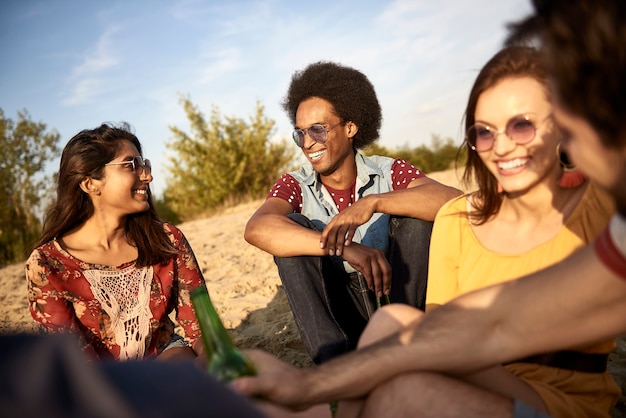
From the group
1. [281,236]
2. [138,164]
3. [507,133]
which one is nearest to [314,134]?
[281,236]

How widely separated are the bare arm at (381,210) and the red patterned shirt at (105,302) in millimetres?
1083

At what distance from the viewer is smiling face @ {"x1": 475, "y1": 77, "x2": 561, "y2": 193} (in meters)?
2.25

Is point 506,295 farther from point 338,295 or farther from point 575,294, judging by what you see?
point 338,295

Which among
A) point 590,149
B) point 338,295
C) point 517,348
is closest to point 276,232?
point 338,295

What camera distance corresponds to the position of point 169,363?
39.5 inches

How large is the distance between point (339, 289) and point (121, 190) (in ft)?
5.07

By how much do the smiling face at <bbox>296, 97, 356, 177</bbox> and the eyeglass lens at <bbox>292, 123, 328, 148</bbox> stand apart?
0.03 metres

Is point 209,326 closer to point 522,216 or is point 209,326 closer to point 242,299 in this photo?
point 522,216

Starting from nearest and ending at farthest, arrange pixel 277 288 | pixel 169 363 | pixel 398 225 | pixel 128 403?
pixel 128 403 < pixel 169 363 < pixel 398 225 < pixel 277 288

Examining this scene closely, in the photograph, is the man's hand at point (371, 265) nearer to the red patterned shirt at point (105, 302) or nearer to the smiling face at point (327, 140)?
the smiling face at point (327, 140)

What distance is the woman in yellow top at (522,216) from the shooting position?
206cm

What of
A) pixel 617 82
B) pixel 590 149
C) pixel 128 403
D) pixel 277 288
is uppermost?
pixel 617 82

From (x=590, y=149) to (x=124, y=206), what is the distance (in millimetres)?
2957

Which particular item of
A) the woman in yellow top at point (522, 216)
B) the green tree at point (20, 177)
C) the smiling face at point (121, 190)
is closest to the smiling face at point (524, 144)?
the woman in yellow top at point (522, 216)
